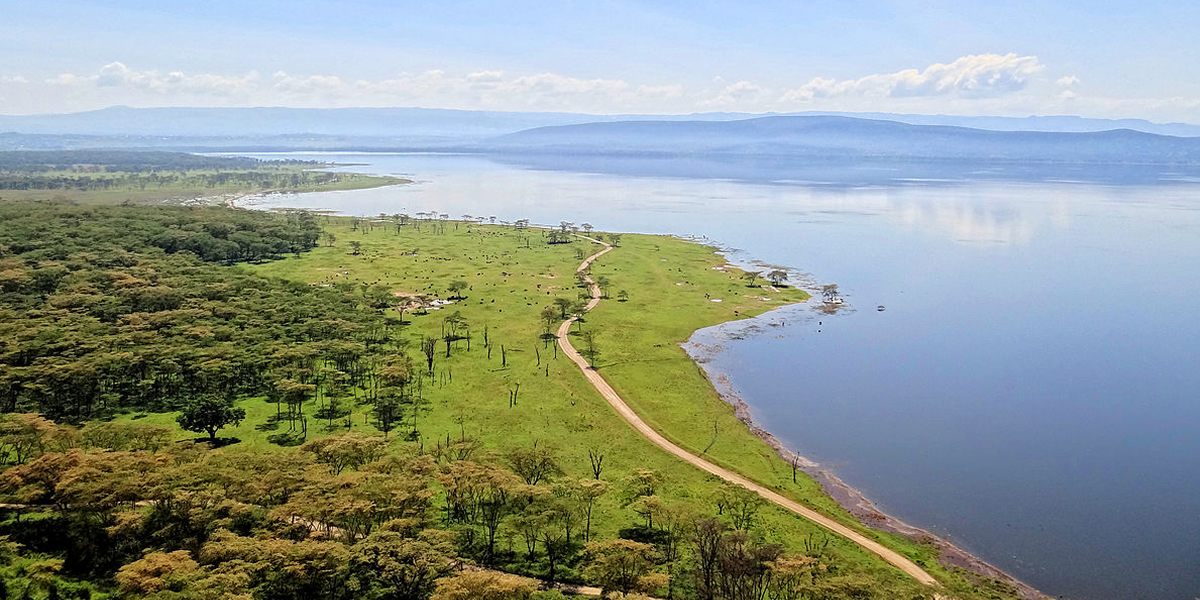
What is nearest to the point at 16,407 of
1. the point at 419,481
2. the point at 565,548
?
the point at 419,481

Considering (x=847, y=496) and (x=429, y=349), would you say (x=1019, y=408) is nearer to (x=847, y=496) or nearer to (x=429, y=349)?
(x=847, y=496)

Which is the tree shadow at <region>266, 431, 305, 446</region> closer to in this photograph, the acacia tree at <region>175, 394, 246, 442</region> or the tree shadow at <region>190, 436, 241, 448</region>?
the tree shadow at <region>190, 436, 241, 448</region>

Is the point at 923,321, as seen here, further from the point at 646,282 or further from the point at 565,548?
the point at 565,548

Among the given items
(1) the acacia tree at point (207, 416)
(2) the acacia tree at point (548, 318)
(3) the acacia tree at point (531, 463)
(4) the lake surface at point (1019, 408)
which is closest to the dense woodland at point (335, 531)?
(3) the acacia tree at point (531, 463)

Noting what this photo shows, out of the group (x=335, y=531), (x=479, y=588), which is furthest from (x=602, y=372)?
(x=479, y=588)

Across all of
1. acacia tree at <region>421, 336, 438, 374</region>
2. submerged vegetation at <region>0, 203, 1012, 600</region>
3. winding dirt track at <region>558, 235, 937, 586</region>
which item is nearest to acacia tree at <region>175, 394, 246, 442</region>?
submerged vegetation at <region>0, 203, 1012, 600</region>

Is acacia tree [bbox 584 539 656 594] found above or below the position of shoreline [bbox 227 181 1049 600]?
above
